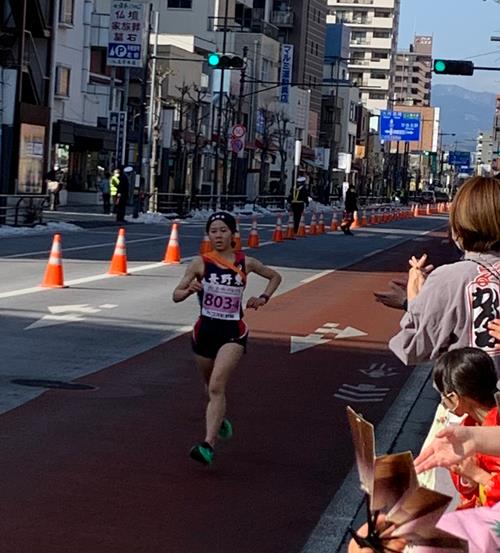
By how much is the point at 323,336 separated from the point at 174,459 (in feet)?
26.5

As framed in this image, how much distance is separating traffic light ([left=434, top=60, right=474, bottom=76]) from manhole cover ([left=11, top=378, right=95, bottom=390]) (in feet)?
112

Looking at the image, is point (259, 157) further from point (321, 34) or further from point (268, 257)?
point (268, 257)

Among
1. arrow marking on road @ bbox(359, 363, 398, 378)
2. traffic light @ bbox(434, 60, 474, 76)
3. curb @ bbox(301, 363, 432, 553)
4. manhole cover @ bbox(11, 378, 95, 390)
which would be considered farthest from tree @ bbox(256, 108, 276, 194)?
curb @ bbox(301, 363, 432, 553)

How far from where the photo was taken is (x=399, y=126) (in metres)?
118

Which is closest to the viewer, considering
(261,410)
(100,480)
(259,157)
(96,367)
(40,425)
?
(100,480)

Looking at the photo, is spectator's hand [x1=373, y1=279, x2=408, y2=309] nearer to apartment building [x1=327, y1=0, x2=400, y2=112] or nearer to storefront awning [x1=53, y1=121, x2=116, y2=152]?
storefront awning [x1=53, y1=121, x2=116, y2=152]

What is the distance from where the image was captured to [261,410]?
11.3 m

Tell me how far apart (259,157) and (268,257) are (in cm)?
7451

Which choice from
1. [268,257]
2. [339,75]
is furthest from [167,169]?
[339,75]

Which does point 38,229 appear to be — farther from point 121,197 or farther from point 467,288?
point 467,288

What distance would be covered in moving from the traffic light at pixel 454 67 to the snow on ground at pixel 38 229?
40.3 feet

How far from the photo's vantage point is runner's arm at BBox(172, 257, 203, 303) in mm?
9086

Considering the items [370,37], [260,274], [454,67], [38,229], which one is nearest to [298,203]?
[454,67]

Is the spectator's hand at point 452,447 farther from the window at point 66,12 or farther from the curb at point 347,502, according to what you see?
the window at point 66,12
